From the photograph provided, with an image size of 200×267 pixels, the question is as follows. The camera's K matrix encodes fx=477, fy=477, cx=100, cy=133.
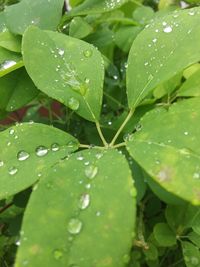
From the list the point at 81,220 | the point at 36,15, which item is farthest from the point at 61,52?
the point at 81,220

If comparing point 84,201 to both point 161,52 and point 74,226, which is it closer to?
point 74,226

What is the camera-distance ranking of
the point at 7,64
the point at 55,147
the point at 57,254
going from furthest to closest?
1. the point at 7,64
2. the point at 55,147
3. the point at 57,254

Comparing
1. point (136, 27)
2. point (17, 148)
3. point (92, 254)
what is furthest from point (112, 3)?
point (92, 254)

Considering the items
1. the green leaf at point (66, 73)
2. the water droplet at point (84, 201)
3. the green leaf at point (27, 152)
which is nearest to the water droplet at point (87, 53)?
the green leaf at point (66, 73)

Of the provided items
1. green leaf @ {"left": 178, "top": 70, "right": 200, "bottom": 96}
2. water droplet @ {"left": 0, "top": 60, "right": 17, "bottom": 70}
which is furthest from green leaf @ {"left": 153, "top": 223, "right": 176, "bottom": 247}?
water droplet @ {"left": 0, "top": 60, "right": 17, "bottom": 70}

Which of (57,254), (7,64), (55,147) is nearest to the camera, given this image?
(57,254)

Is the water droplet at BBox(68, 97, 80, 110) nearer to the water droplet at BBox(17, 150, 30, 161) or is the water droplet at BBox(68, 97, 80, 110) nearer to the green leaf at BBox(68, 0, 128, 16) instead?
the water droplet at BBox(17, 150, 30, 161)

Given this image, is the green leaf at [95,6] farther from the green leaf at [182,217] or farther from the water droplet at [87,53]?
the green leaf at [182,217]
